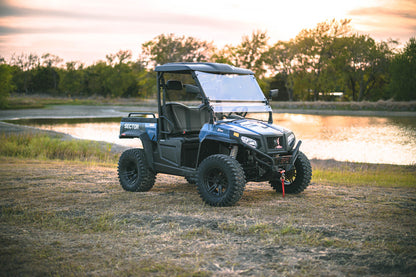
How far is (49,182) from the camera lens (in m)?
9.77

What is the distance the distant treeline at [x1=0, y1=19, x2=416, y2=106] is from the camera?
56.5 m

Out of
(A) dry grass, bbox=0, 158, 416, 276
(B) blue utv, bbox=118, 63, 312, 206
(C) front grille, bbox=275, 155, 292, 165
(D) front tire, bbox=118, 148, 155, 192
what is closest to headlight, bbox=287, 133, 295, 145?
Result: (B) blue utv, bbox=118, 63, 312, 206

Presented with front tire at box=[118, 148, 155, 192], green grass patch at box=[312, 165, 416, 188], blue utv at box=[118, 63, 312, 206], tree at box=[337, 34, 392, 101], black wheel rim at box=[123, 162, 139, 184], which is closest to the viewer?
blue utv at box=[118, 63, 312, 206]

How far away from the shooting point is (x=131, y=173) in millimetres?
A: 9047

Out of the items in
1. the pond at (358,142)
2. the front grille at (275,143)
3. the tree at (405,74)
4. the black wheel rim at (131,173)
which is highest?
the tree at (405,74)

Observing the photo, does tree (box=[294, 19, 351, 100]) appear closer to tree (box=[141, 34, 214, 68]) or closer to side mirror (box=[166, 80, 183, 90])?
tree (box=[141, 34, 214, 68])

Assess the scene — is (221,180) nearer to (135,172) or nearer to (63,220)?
(135,172)

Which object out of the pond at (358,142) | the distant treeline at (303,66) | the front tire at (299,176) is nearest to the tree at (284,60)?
the distant treeline at (303,66)

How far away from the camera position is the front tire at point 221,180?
7012 millimetres

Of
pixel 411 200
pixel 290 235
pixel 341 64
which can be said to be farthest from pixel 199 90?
pixel 341 64

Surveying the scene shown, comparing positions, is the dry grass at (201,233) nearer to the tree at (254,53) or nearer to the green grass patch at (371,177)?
the green grass patch at (371,177)

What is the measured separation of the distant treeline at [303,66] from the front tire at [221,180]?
45889 mm

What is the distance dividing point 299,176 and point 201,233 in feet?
10.1

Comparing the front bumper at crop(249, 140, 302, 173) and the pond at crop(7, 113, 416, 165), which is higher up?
the front bumper at crop(249, 140, 302, 173)
